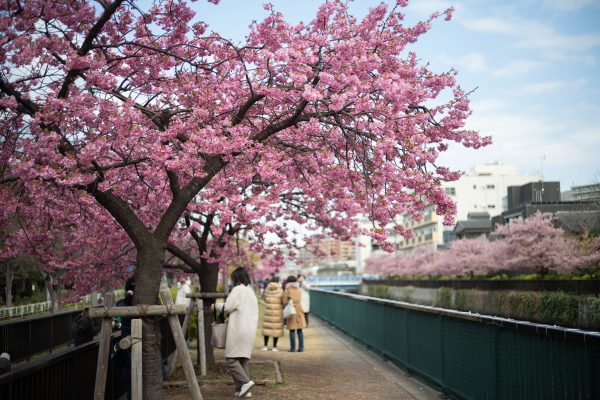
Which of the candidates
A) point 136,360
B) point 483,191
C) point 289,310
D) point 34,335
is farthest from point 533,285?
point 483,191

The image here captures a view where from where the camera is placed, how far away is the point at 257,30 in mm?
8750

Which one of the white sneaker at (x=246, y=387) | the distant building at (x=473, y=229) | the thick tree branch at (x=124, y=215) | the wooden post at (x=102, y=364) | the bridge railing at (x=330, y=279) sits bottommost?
the bridge railing at (x=330, y=279)

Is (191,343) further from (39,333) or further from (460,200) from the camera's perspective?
(460,200)

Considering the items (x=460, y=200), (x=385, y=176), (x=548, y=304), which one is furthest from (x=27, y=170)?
(x=460, y=200)

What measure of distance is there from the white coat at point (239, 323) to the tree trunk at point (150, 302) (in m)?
1.48

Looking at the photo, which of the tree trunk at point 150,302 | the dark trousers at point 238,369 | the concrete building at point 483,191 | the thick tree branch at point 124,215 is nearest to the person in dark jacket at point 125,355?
the tree trunk at point 150,302

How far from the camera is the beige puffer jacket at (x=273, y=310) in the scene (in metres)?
15.2

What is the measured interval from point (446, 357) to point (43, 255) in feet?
22.7

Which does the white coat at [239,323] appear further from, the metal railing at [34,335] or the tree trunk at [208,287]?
the metal railing at [34,335]

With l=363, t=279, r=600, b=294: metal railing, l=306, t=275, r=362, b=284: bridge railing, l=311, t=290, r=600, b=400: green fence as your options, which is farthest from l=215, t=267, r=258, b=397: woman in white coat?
l=306, t=275, r=362, b=284: bridge railing

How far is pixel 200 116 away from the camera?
7.96 metres

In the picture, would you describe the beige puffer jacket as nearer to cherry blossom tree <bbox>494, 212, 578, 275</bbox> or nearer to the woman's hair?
the woman's hair

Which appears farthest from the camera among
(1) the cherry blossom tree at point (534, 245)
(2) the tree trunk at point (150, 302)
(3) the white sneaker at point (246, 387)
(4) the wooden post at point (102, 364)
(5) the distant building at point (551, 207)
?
(5) the distant building at point (551, 207)

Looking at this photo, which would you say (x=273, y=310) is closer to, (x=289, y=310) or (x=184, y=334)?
(x=289, y=310)
